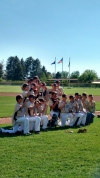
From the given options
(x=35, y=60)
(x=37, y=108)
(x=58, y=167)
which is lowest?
(x=58, y=167)

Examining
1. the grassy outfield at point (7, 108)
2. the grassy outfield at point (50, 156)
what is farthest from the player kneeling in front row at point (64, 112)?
the grassy outfield at point (7, 108)

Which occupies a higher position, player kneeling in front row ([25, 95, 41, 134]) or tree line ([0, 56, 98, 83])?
tree line ([0, 56, 98, 83])

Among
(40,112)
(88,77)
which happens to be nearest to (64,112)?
(40,112)

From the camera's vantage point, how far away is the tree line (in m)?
108

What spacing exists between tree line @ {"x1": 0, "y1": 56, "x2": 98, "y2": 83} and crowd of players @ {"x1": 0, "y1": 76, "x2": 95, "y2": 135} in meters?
94.6

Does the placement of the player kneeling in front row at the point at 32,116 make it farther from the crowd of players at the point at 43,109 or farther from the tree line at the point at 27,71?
the tree line at the point at 27,71

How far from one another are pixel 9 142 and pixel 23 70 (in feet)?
347

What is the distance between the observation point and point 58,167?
567 centimetres

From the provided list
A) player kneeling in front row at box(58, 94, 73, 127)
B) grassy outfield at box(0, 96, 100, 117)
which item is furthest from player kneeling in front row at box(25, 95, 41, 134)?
grassy outfield at box(0, 96, 100, 117)

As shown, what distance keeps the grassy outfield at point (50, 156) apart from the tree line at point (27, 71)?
9792 centimetres

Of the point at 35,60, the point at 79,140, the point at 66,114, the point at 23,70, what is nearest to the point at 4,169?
the point at 79,140

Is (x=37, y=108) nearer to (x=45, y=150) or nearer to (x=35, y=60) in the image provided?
(x=45, y=150)

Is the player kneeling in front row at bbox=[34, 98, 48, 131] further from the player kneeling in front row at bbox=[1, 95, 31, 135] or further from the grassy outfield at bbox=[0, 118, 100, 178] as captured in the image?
the grassy outfield at bbox=[0, 118, 100, 178]

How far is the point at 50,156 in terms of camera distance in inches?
254
